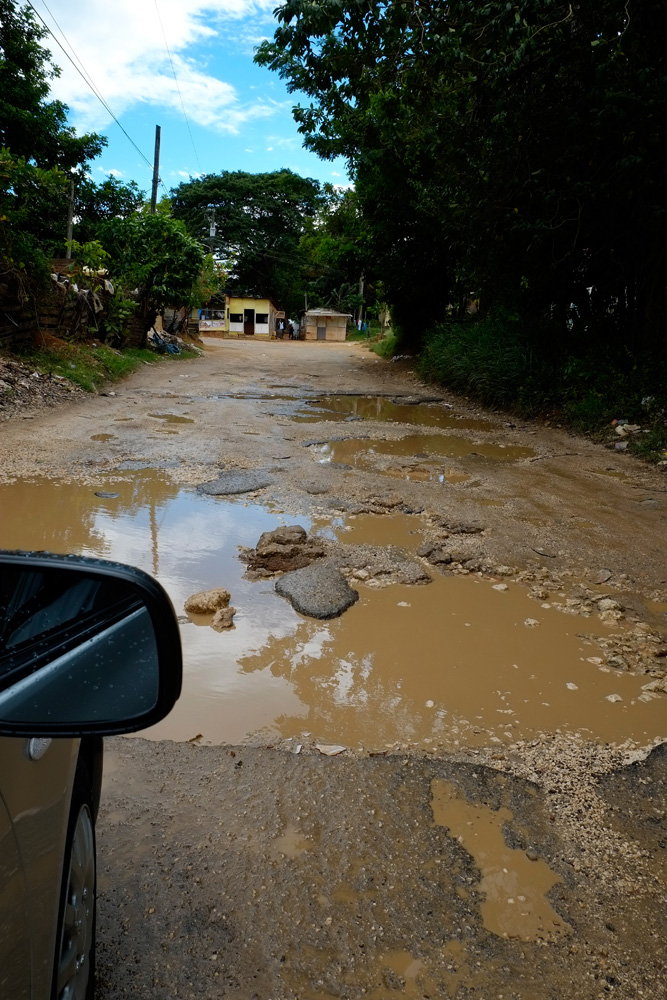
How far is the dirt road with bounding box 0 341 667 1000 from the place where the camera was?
5.39 ft

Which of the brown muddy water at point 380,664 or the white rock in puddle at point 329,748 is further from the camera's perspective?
the brown muddy water at point 380,664

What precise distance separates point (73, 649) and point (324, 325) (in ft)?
164

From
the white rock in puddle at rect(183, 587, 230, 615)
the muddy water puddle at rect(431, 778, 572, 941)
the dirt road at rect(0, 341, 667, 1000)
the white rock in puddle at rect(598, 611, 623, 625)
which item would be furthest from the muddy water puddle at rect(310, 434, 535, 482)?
the muddy water puddle at rect(431, 778, 572, 941)

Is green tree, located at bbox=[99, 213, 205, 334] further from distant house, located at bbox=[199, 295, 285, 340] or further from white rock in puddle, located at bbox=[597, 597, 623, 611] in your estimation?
distant house, located at bbox=[199, 295, 285, 340]

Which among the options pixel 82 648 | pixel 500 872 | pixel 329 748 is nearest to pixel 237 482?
pixel 329 748

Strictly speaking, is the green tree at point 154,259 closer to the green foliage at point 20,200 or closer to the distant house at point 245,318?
→ the green foliage at point 20,200

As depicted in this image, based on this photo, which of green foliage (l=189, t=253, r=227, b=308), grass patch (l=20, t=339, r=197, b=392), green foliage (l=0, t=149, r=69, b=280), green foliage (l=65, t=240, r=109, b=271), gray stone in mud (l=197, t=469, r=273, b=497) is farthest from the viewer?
green foliage (l=189, t=253, r=227, b=308)

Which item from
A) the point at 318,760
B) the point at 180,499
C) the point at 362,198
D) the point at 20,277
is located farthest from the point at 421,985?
the point at 362,198

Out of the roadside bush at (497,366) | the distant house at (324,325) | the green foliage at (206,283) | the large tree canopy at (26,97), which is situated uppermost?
the large tree canopy at (26,97)

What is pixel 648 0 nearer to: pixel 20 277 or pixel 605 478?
pixel 605 478

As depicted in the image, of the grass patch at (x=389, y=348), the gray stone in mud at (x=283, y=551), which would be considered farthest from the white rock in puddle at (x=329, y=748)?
the grass patch at (x=389, y=348)

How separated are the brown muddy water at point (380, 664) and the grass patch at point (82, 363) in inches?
269

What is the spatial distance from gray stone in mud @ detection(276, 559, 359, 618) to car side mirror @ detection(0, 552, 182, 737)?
2461mm

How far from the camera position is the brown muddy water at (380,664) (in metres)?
2.63
